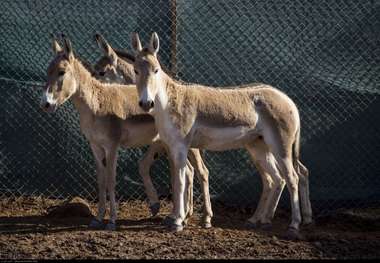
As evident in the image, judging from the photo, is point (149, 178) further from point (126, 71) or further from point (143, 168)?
point (126, 71)

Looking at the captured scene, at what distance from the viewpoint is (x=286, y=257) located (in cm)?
756

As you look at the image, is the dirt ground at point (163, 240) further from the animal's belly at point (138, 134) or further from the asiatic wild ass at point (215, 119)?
the animal's belly at point (138, 134)

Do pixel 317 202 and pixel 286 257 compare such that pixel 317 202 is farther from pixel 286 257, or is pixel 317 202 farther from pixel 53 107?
pixel 53 107

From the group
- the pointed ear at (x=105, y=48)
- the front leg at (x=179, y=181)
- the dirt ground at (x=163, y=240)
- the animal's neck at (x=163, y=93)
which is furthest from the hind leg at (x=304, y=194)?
the pointed ear at (x=105, y=48)

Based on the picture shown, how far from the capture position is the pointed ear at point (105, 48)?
944 cm

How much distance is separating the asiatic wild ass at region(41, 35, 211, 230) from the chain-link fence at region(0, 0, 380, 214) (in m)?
1.21

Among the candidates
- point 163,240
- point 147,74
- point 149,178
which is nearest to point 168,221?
point 163,240

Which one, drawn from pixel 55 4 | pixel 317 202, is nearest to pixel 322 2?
pixel 317 202

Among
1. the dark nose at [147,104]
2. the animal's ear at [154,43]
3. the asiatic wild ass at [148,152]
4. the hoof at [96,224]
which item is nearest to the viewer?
the dark nose at [147,104]

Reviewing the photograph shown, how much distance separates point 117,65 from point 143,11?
782 millimetres

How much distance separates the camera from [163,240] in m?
7.88

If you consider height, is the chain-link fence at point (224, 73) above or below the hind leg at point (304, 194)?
above

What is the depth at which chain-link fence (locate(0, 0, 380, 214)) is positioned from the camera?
975 cm

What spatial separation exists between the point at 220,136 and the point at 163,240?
131cm
